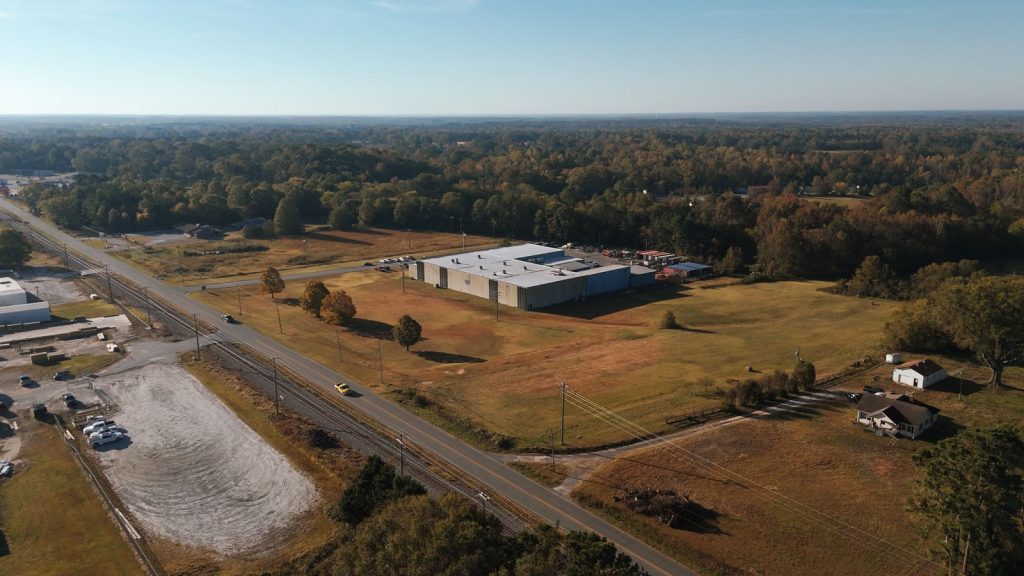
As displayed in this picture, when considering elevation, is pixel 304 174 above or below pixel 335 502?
above

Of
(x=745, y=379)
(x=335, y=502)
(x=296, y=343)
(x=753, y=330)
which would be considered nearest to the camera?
(x=335, y=502)

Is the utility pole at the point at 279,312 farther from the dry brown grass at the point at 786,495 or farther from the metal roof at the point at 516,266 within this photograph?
the dry brown grass at the point at 786,495

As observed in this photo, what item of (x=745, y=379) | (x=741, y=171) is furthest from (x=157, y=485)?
(x=741, y=171)

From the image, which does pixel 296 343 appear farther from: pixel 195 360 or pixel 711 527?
pixel 711 527

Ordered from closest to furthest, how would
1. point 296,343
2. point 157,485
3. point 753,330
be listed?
1. point 157,485
2. point 296,343
3. point 753,330

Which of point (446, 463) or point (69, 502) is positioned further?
point (446, 463)

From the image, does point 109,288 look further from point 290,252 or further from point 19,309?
point 290,252

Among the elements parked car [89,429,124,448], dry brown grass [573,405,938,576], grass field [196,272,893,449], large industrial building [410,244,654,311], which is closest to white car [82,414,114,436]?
parked car [89,429,124,448]
